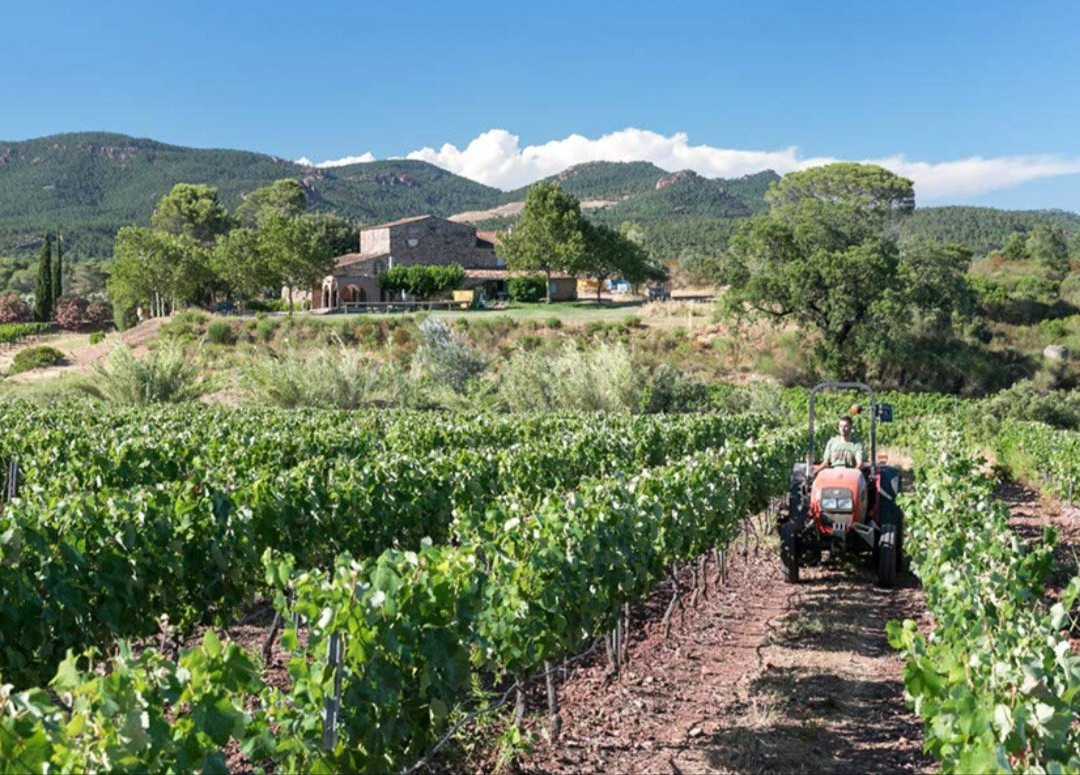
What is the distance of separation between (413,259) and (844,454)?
5902 cm

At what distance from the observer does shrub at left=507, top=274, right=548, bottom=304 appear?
192 feet

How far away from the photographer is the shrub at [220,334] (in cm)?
4238

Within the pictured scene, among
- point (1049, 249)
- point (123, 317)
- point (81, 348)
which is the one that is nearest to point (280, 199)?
point (123, 317)

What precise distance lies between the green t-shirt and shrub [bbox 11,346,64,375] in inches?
1491

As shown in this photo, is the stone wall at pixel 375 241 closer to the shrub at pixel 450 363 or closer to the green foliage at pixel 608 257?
the green foliage at pixel 608 257

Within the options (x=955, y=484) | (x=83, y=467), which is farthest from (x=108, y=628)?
(x=955, y=484)

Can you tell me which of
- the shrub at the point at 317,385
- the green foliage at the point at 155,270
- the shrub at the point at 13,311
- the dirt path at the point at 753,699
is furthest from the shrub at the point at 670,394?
the shrub at the point at 13,311

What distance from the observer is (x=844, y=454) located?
1035 cm

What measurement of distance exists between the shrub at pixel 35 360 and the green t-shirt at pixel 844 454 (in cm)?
3788

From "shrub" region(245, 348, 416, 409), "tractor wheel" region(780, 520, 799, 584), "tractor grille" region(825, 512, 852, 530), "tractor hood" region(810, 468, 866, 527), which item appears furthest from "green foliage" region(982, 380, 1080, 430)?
"tractor grille" region(825, 512, 852, 530)

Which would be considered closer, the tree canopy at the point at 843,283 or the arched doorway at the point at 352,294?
the tree canopy at the point at 843,283

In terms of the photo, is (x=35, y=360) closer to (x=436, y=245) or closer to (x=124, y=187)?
(x=436, y=245)

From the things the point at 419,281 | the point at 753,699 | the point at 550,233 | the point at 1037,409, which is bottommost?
the point at 1037,409

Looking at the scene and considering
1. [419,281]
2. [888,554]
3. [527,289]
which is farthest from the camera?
[527,289]
